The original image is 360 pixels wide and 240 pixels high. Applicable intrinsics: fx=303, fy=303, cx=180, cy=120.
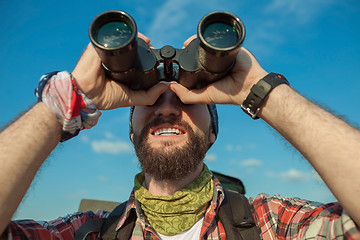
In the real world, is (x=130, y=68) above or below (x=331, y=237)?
above

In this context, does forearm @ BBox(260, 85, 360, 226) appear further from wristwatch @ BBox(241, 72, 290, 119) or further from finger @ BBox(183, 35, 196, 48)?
finger @ BBox(183, 35, 196, 48)

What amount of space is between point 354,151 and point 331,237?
47 cm

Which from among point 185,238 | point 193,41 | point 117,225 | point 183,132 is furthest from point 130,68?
point 185,238

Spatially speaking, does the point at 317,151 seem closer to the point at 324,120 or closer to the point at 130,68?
the point at 324,120

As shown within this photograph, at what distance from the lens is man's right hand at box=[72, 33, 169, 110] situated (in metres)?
1.95

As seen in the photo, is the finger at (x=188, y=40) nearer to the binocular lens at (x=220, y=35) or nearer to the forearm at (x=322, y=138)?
the binocular lens at (x=220, y=35)

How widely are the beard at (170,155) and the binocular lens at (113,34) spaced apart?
0.85 metres

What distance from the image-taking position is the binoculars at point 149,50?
1763 millimetres

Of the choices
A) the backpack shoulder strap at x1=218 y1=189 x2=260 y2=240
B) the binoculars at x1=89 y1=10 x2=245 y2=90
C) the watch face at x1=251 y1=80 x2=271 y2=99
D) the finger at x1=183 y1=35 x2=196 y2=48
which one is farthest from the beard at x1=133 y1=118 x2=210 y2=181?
the watch face at x1=251 y1=80 x2=271 y2=99

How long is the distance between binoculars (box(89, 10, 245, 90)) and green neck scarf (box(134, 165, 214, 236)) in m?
0.88

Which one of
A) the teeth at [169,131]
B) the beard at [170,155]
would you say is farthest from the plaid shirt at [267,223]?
the teeth at [169,131]

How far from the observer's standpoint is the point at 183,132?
2.51 metres

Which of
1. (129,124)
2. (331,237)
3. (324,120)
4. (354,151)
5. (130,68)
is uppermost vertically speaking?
(129,124)

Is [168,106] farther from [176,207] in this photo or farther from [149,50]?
[176,207]
